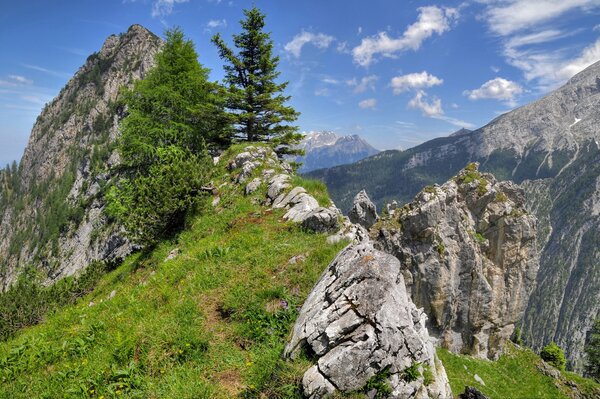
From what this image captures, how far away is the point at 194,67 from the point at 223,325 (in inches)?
976

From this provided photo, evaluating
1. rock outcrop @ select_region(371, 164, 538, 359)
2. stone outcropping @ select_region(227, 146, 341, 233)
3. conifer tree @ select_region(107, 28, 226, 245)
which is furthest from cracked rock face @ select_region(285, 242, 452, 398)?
rock outcrop @ select_region(371, 164, 538, 359)

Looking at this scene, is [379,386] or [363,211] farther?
[363,211]

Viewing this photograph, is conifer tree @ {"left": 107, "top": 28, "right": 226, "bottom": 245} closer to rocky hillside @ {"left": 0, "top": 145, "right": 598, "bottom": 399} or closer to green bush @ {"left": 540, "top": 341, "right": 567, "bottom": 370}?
rocky hillside @ {"left": 0, "top": 145, "right": 598, "bottom": 399}

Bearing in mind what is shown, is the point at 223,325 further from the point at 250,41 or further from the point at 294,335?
the point at 250,41

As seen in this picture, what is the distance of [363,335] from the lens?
6195 millimetres

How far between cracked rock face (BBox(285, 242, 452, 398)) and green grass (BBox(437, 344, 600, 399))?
21031mm

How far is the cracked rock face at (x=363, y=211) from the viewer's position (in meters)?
41.3

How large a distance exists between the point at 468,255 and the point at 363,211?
15111mm

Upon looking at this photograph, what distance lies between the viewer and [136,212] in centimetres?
1664

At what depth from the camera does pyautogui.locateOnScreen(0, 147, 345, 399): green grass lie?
6965 mm

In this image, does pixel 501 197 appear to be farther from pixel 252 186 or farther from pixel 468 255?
pixel 252 186

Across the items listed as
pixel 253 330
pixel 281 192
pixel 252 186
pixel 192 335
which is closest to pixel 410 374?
pixel 253 330

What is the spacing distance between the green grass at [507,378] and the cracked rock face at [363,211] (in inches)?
629

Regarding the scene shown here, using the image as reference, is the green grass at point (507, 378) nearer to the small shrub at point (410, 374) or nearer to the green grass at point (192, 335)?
the green grass at point (192, 335)
